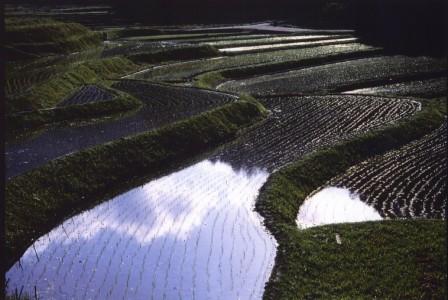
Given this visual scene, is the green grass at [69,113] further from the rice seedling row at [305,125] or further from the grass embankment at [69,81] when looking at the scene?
the rice seedling row at [305,125]

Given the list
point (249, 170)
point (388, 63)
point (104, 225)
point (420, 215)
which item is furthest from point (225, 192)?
point (388, 63)

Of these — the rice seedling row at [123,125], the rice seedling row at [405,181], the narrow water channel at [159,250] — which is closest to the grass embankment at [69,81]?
the rice seedling row at [123,125]

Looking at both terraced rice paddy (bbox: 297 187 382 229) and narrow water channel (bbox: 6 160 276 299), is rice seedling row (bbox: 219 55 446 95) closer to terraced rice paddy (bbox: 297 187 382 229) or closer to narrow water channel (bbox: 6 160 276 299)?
terraced rice paddy (bbox: 297 187 382 229)

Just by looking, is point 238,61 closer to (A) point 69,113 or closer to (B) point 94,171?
(A) point 69,113

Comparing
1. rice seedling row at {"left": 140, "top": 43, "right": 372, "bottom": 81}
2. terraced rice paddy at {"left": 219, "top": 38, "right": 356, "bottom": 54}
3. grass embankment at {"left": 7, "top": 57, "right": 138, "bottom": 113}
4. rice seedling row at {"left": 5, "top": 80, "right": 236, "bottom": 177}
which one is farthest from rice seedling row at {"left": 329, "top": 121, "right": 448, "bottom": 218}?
terraced rice paddy at {"left": 219, "top": 38, "right": 356, "bottom": 54}

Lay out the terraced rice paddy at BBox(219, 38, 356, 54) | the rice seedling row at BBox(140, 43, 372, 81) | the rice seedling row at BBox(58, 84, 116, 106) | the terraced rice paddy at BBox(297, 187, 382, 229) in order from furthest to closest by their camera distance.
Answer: the terraced rice paddy at BBox(219, 38, 356, 54)
the rice seedling row at BBox(140, 43, 372, 81)
the rice seedling row at BBox(58, 84, 116, 106)
the terraced rice paddy at BBox(297, 187, 382, 229)

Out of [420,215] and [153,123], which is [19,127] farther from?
[420,215]

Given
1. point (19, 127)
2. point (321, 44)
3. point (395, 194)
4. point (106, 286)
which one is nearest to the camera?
point (106, 286)
